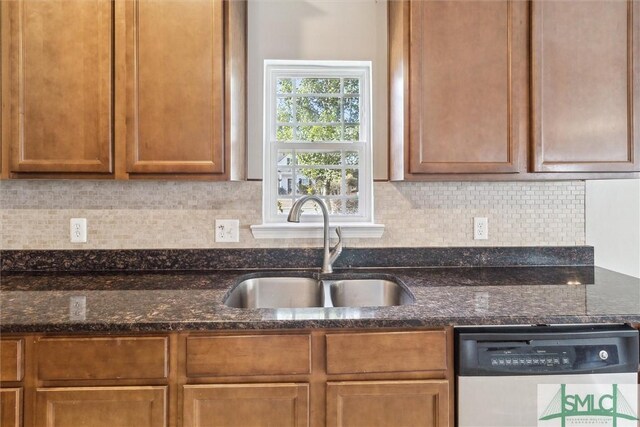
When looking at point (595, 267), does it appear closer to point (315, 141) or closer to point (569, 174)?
point (569, 174)

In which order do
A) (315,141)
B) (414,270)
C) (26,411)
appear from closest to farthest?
(26,411) → (414,270) → (315,141)

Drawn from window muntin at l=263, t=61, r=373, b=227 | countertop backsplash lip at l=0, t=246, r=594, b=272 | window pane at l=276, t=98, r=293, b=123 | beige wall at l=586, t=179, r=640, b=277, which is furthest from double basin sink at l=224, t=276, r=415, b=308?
beige wall at l=586, t=179, r=640, b=277

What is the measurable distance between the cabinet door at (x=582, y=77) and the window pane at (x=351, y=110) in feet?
2.72

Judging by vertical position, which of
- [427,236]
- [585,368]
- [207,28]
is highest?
[207,28]

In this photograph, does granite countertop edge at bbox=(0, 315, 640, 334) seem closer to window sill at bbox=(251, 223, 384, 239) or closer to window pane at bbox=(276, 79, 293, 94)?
window sill at bbox=(251, 223, 384, 239)

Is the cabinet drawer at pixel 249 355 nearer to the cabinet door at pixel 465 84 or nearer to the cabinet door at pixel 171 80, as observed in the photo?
the cabinet door at pixel 171 80

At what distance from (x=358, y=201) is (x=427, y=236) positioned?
0.40 meters

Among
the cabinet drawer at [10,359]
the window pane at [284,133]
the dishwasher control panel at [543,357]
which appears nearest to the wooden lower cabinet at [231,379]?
the cabinet drawer at [10,359]

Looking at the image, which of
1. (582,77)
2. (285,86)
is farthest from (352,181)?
(582,77)

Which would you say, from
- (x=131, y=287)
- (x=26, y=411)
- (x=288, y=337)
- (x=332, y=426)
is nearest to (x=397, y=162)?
(x=288, y=337)

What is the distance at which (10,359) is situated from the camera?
3.86 ft

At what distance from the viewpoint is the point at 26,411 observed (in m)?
1.19

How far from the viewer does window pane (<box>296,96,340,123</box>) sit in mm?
2074

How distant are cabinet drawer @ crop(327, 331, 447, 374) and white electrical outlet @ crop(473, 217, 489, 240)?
896mm
